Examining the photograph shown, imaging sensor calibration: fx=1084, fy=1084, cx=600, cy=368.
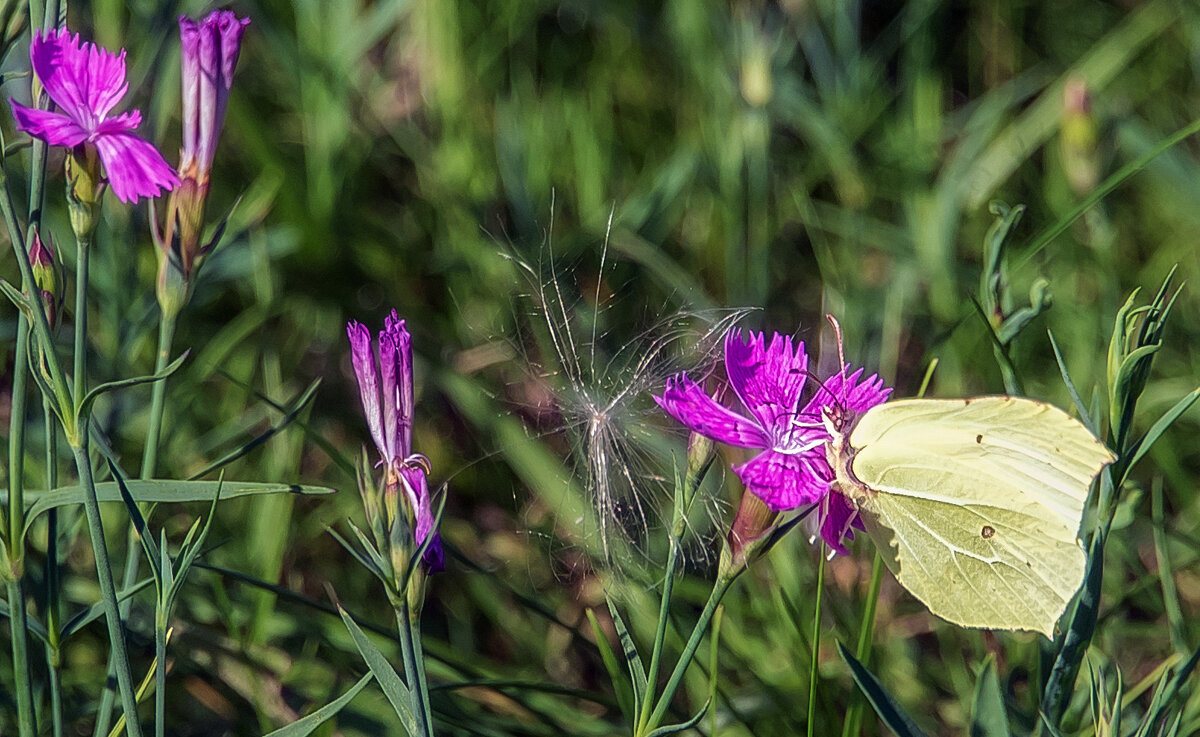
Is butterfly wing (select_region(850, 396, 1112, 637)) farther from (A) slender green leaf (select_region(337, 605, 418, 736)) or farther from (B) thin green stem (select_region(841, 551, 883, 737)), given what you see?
(A) slender green leaf (select_region(337, 605, 418, 736))

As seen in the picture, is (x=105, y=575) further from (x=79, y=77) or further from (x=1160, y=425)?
(x=1160, y=425)

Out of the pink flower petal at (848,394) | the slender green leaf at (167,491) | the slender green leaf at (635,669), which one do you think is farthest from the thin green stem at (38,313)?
the pink flower petal at (848,394)

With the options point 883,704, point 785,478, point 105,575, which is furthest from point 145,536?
point 883,704

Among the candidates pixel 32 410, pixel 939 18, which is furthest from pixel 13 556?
pixel 939 18

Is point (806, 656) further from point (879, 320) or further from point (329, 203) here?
point (329, 203)

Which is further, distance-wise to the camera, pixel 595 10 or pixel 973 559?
pixel 595 10

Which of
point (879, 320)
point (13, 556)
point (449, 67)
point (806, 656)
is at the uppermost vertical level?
point (449, 67)
